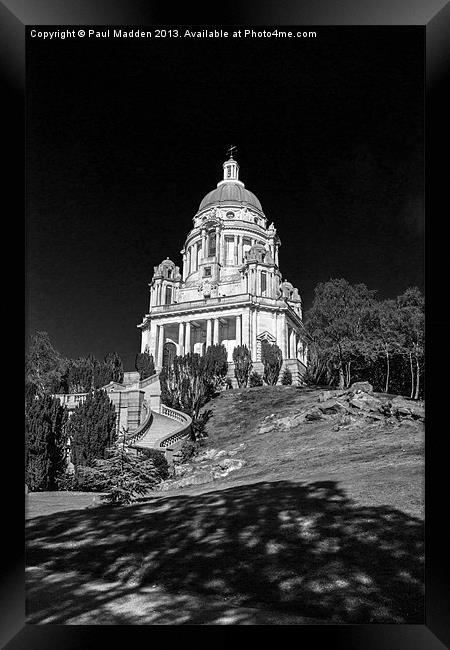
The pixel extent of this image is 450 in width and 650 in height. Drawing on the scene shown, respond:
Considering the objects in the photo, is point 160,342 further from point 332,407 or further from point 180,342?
point 332,407

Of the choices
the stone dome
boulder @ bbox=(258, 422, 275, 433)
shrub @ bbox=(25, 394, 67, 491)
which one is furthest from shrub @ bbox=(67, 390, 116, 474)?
the stone dome

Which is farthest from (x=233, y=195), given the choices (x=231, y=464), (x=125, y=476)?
(x=125, y=476)

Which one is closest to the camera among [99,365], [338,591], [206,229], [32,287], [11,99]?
[338,591]

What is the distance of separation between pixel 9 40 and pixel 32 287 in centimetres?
241

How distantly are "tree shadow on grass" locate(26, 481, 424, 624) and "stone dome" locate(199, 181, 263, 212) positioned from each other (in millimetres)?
3413

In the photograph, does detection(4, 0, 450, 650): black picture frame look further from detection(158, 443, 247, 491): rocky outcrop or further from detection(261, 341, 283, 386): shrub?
detection(261, 341, 283, 386): shrub

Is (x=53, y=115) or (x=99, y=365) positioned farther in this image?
(x=99, y=365)

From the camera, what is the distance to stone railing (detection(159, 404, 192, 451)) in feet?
20.1

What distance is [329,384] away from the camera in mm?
6531

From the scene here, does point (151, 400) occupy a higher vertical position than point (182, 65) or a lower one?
lower

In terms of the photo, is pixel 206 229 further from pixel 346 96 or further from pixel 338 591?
pixel 338 591

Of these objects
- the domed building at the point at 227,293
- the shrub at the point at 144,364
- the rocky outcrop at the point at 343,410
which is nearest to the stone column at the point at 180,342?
the domed building at the point at 227,293

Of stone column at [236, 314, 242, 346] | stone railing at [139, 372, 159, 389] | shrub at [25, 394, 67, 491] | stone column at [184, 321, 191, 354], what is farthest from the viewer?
stone column at [236, 314, 242, 346]

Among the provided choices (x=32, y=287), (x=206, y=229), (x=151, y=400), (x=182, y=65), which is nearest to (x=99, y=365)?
(x=151, y=400)
